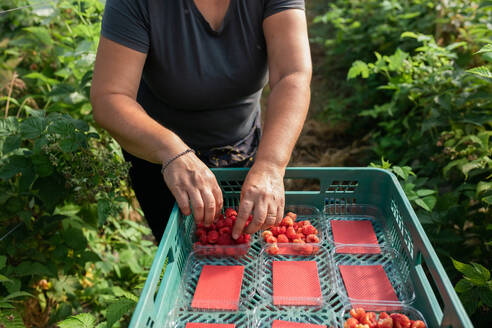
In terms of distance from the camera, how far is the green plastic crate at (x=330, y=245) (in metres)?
1.00

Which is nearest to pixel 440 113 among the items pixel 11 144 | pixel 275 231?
pixel 275 231

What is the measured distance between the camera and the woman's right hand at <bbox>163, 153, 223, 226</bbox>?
1.25 m

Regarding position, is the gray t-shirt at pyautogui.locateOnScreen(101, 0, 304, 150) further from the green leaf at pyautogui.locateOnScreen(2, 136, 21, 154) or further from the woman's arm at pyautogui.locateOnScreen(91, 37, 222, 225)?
the green leaf at pyautogui.locateOnScreen(2, 136, 21, 154)

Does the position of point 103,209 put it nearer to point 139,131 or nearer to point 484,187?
point 139,131

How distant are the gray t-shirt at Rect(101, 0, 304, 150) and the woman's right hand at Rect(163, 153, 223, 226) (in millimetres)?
448

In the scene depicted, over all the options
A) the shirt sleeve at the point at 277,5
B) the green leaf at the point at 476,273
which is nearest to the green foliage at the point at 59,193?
the shirt sleeve at the point at 277,5

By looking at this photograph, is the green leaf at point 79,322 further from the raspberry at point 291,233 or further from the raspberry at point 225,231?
the raspberry at point 291,233

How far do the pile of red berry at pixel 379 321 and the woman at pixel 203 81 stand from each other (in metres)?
0.37

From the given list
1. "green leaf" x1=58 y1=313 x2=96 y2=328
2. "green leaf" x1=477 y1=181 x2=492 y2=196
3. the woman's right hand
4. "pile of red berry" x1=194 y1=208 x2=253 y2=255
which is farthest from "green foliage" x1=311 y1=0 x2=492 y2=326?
"green leaf" x1=58 y1=313 x2=96 y2=328

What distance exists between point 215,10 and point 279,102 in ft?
1.40

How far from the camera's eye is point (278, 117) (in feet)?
4.75

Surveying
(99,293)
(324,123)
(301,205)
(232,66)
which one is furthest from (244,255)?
(324,123)

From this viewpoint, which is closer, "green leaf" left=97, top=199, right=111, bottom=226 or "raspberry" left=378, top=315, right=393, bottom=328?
"raspberry" left=378, top=315, right=393, bottom=328

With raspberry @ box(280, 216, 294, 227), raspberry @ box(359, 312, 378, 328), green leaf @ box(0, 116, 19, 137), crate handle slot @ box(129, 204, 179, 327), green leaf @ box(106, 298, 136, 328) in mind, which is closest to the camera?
crate handle slot @ box(129, 204, 179, 327)
